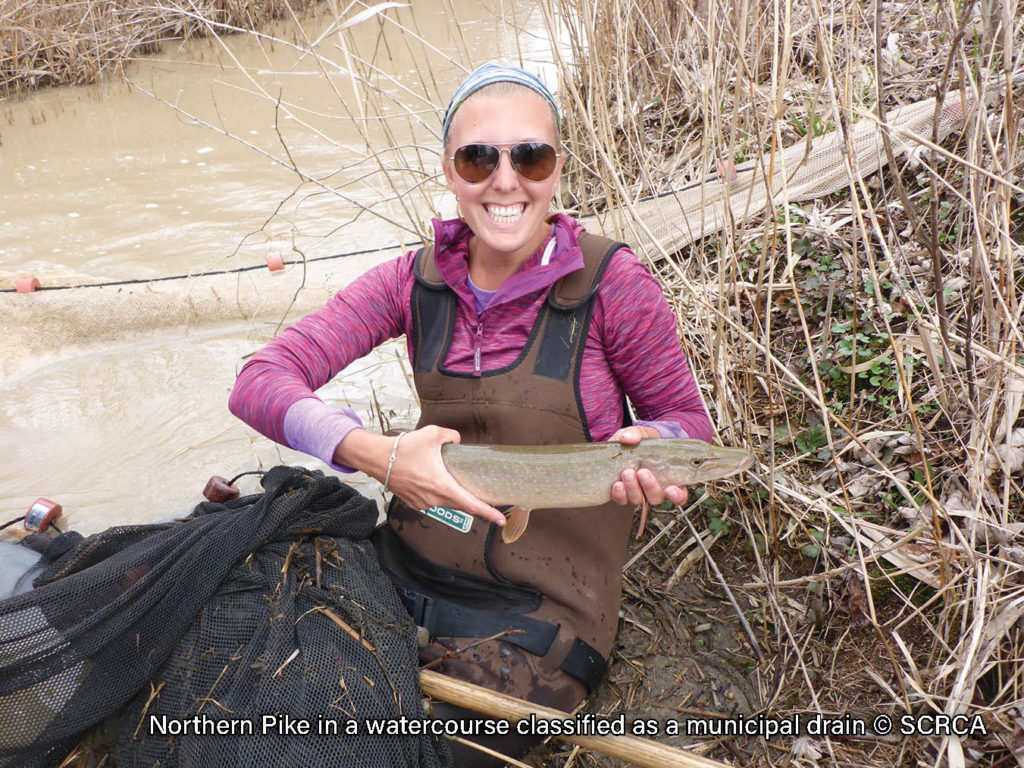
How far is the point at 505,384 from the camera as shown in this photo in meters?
2.18

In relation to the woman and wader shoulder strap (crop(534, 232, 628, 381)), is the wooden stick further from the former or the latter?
wader shoulder strap (crop(534, 232, 628, 381))

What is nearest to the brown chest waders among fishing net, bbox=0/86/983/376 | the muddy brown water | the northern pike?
the northern pike

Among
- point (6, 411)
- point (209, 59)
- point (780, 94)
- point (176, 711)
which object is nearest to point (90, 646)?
point (176, 711)

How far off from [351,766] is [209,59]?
37.0 feet

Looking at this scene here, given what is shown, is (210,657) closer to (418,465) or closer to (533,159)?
(418,465)

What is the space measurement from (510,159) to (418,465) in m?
0.85

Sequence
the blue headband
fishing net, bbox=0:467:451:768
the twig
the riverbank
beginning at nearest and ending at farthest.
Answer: fishing net, bbox=0:467:451:768 → the blue headband → the twig → the riverbank

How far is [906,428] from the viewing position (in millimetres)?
2625

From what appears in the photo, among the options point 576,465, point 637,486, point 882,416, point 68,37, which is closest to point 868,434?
point 882,416

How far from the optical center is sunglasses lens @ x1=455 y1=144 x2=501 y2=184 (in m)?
2.07

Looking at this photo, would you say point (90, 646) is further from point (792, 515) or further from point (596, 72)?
point (596, 72)

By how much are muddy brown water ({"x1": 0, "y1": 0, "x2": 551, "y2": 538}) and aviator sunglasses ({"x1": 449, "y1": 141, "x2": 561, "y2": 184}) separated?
0.91 m

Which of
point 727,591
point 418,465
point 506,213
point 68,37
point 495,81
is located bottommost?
point 727,591

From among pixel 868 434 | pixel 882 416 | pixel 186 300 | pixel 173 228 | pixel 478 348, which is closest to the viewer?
pixel 478 348
